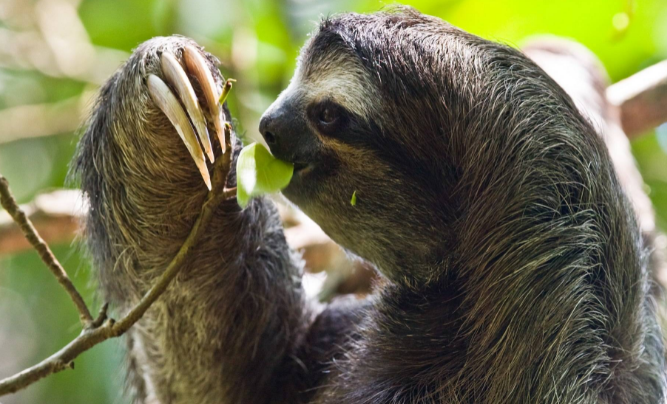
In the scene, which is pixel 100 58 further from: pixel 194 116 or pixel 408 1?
pixel 194 116

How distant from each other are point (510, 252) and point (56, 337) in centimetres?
709

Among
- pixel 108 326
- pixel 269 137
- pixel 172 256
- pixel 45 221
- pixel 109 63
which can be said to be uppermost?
pixel 109 63

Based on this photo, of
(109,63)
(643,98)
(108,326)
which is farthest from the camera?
(109,63)

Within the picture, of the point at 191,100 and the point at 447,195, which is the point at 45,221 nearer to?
the point at 191,100

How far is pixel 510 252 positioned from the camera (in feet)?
7.97

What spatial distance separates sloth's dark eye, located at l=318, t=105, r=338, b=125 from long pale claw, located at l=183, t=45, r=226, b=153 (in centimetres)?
38

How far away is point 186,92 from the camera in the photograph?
8.00 ft

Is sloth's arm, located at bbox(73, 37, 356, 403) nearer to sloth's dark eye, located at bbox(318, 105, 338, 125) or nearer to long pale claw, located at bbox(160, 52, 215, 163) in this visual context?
long pale claw, located at bbox(160, 52, 215, 163)

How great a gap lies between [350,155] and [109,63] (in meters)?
5.27

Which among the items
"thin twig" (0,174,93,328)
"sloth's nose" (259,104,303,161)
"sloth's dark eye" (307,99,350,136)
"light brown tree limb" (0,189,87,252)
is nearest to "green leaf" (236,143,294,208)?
"sloth's nose" (259,104,303,161)

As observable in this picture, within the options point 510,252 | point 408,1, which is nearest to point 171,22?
point 408,1

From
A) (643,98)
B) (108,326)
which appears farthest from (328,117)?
(643,98)

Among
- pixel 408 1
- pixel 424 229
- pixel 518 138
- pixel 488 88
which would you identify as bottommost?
pixel 424 229

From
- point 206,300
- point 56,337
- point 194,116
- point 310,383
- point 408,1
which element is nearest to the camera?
point 194,116
